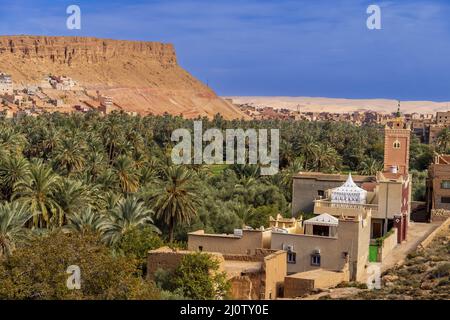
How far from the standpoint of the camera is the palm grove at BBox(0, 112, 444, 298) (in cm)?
1959

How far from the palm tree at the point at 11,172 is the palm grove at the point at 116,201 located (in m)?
0.06

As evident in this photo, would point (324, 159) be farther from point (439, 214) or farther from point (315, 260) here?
point (315, 260)

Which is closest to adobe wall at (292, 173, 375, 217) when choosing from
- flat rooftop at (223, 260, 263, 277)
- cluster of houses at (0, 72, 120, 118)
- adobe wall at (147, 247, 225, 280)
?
flat rooftop at (223, 260, 263, 277)

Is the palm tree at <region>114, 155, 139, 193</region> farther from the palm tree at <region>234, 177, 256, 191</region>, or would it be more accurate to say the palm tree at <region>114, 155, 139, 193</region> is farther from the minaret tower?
the minaret tower

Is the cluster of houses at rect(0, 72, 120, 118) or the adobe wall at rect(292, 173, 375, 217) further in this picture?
the cluster of houses at rect(0, 72, 120, 118)

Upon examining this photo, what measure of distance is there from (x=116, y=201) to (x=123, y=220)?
5370mm

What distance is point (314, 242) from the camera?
97.4 feet

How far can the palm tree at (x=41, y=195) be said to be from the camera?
30.6 metres

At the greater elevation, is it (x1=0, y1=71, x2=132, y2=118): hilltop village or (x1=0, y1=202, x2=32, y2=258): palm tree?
(x1=0, y1=71, x2=132, y2=118): hilltop village

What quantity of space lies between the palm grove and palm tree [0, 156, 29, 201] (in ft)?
0.19
